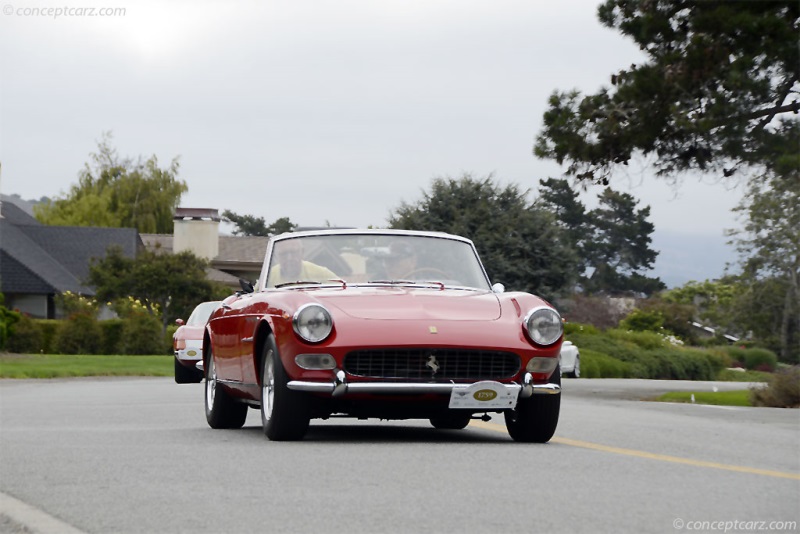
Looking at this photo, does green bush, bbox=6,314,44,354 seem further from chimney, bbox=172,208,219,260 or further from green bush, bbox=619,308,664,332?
green bush, bbox=619,308,664,332

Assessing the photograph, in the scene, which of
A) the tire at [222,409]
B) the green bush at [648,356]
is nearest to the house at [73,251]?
the green bush at [648,356]

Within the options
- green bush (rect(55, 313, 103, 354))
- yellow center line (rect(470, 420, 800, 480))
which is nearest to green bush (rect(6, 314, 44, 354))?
green bush (rect(55, 313, 103, 354))

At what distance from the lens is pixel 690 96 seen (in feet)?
70.2

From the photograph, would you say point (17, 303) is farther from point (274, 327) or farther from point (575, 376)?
point (274, 327)

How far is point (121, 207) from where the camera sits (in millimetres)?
91250

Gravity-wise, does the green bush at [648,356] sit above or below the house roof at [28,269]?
below

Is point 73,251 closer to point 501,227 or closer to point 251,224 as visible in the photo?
point 501,227

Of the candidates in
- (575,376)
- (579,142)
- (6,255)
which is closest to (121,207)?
(6,255)

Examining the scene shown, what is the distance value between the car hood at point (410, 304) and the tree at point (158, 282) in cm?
4748

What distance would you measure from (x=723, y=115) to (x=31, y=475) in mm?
15359

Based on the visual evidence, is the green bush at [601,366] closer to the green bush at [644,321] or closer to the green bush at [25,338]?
the green bush at [25,338]

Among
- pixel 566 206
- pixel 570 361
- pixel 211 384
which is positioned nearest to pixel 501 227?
pixel 570 361

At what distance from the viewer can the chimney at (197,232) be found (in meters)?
81.1

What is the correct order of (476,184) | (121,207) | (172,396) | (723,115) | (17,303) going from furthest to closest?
(121,207) → (17,303) → (476,184) → (723,115) → (172,396)
